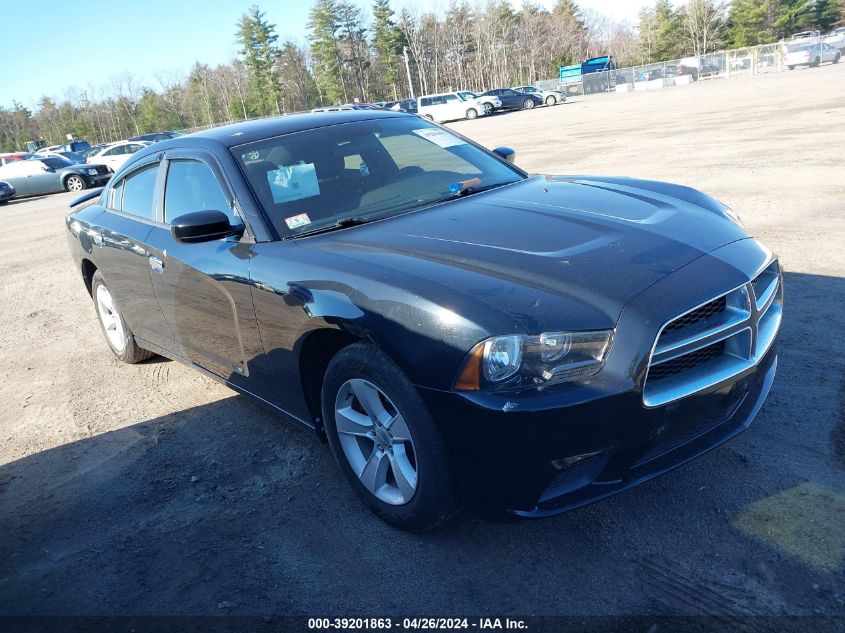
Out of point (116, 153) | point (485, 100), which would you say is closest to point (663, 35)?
point (485, 100)

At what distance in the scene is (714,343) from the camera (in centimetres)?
260

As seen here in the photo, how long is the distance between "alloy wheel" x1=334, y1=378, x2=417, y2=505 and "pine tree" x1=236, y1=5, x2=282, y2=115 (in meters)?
87.2

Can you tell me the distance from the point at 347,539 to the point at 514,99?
43283 mm

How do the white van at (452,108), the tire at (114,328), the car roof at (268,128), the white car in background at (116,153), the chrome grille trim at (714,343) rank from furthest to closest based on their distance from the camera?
the white van at (452,108)
the white car in background at (116,153)
the tire at (114,328)
the car roof at (268,128)
the chrome grille trim at (714,343)

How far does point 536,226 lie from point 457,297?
2.57ft

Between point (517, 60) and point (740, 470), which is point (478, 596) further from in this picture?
point (517, 60)

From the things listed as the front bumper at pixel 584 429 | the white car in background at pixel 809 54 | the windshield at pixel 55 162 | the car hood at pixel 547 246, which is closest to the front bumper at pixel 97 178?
the windshield at pixel 55 162

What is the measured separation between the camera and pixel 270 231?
11.1 ft

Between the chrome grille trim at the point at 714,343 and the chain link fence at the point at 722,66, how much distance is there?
4945 centimetres

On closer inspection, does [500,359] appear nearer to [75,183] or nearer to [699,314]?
[699,314]

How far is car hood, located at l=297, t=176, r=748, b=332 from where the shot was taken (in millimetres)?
2477

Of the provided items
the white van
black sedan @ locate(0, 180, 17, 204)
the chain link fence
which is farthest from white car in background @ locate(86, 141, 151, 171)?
the chain link fence

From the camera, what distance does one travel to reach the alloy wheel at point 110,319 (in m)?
5.35

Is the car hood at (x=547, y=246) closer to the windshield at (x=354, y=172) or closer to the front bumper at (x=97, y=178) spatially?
the windshield at (x=354, y=172)
